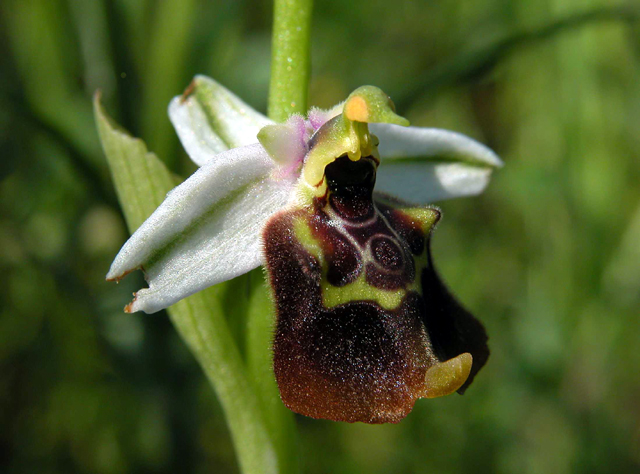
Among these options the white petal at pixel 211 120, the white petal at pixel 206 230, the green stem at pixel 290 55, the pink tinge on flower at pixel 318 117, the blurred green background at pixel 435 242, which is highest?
the green stem at pixel 290 55

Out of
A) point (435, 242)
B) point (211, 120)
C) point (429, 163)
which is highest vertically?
point (211, 120)

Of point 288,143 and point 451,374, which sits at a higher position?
point 288,143

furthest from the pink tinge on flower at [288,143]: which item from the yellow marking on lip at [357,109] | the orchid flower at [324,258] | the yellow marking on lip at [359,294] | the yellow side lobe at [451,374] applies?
the yellow side lobe at [451,374]

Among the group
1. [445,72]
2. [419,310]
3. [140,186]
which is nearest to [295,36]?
[140,186]

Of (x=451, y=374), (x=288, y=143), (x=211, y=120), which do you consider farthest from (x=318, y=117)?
(x=451, y=374)

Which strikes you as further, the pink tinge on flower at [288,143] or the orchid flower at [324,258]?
the pink tinge on flower at [288,143]

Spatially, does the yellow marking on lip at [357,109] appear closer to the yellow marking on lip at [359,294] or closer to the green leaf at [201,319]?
the yellow marking on lip at [359,294]

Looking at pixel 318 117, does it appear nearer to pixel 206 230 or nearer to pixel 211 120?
pixel 211 120
